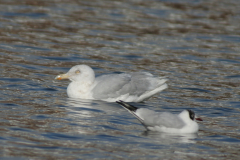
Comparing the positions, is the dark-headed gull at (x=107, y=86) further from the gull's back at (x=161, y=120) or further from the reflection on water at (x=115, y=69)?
the gull's back at (x=161, y=120)

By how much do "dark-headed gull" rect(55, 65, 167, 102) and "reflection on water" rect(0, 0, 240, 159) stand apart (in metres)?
0.28

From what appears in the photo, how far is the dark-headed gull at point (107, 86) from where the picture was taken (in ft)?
36.1

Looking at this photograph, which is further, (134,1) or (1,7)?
(134,1)

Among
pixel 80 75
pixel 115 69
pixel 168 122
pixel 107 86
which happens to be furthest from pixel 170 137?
pixel 115 69

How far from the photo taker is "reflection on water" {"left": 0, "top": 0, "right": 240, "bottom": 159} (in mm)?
7859

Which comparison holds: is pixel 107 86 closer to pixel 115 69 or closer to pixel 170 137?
pixel 170 137

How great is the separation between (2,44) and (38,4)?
6799mm

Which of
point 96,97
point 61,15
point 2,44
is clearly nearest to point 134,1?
point 61,15

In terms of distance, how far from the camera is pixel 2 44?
15875 mm

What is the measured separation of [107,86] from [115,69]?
3274mm

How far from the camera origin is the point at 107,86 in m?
11.0

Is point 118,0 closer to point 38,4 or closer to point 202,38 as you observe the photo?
point 38,4

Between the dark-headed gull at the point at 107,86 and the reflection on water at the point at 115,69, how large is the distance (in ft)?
0.91

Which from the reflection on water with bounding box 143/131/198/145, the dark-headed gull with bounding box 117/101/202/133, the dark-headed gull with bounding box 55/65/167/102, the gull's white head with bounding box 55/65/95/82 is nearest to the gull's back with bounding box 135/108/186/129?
the dark-headed gull with bounding box 117/101/202/133
